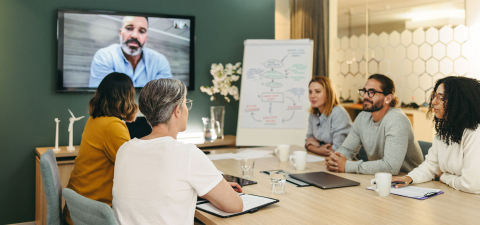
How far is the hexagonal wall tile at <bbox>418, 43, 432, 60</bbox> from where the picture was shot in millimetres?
4203

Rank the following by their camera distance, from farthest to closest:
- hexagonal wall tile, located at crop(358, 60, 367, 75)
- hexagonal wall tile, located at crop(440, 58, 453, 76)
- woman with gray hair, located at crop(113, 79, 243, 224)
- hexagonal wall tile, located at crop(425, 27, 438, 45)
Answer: hexagonal wall tile, located at crop(358, 60, 367, 75) → hexagonal wall tile, located at crop(425, 27, 438, 45) → hexagonal wall tile, located at crop(440, 58, 453, 76) → woman with gray hair, located at crop(113, 79, 243, 224)

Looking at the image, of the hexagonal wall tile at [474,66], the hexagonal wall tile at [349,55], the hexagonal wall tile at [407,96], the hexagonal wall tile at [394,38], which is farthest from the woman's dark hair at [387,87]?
the hexagonal wall tile at [349,55]

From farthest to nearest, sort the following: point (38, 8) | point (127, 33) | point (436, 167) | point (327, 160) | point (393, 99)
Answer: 1. point (127, 33)
2. point (38, 8)
3. point (393, 99)
4. point (327, 160)
5. point (436, 167)

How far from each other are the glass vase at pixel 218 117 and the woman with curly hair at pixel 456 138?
240 cm

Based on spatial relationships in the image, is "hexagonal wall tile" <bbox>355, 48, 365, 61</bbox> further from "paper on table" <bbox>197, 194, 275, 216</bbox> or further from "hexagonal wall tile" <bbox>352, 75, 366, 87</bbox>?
"paper on table" <bbox>197, 194, 275, 216</bbox>

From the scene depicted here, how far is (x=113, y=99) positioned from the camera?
2.16 m

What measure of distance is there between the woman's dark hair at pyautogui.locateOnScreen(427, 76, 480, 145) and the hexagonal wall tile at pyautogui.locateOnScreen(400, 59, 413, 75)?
2539 mm

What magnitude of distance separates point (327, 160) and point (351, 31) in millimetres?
3206

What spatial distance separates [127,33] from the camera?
12.8 feet

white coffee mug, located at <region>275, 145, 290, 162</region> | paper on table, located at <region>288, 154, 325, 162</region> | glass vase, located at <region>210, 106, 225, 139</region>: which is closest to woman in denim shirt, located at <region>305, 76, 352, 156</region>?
paper on table, located at <region>288, 154, 325, 162</region>

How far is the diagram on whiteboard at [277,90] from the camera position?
4.04 m

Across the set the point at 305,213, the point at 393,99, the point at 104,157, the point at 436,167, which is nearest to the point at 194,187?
the point at 305,213

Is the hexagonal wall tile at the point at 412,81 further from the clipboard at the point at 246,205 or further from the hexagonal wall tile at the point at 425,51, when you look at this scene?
the clipboard at the point at 246,205

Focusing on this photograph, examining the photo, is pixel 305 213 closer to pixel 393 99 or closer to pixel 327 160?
pixel 327 160
